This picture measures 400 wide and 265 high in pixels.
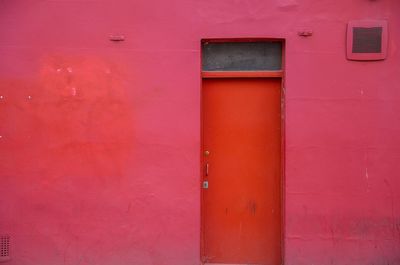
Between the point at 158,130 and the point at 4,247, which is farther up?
Answer: the point at 158,130

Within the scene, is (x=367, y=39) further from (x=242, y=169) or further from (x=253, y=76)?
(x=242, y=169)

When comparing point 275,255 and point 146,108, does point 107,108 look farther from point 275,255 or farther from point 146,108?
point 275,255

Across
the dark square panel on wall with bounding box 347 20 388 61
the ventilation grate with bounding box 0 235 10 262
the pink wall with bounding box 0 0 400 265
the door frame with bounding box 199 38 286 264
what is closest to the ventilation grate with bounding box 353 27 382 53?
the dark square panel on wall with bounding box 347 20 388 61

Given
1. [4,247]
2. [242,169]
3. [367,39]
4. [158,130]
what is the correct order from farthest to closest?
[242,169]
[4,247]
[158,130]
[367,39]

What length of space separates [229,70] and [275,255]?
2420mm

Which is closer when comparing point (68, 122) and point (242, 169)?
point (68, 122)

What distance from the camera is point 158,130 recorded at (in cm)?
613

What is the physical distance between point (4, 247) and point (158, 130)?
95.4 inches

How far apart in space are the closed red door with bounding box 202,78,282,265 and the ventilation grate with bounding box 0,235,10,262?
2444 millimetres

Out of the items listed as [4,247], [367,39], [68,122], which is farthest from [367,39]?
[4,247]

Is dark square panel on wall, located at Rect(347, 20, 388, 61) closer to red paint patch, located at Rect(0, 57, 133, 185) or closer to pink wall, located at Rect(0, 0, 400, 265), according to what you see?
pink wall, located at Rect(0, 0, 400, 265)

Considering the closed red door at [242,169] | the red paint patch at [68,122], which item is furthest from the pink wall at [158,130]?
the closed red door at [242,169]

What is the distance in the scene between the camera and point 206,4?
6.05m

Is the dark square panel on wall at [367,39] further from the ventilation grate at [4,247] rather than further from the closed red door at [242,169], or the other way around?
Answer: the ventilation grate at [4,247]
